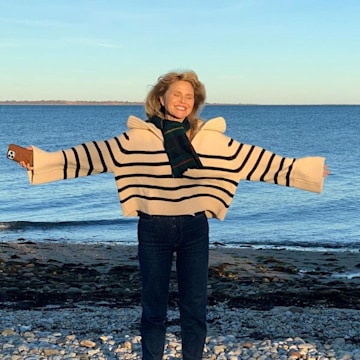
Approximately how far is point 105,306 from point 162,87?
6.20m

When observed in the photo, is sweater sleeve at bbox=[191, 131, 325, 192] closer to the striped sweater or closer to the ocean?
the striped sweater

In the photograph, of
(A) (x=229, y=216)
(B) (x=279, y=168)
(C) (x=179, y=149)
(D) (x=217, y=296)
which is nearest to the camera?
(C) (x=179, y=149)

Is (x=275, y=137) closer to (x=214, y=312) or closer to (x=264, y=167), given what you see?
(x=214, y=312)

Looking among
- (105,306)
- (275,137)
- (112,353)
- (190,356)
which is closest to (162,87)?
(190,356)

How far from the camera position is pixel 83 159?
171 inches

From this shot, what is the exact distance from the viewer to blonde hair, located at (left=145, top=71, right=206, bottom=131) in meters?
4.34

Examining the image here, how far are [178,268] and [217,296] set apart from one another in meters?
6.60

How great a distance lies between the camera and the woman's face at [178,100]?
4312mm

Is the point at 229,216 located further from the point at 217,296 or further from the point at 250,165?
the point at 250,165

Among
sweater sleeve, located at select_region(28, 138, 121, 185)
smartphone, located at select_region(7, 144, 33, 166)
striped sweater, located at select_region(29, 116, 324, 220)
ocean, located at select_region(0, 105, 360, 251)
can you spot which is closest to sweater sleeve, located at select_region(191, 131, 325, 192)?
striped sweater, located at select_region(29, 116, 324, 220)

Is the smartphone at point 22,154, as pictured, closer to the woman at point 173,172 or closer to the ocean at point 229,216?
the woman at point 173,172

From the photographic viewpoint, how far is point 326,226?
69.9ft

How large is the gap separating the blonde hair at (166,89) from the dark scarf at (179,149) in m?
0.13

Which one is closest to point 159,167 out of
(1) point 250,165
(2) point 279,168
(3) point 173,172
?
(3) point 173,172
